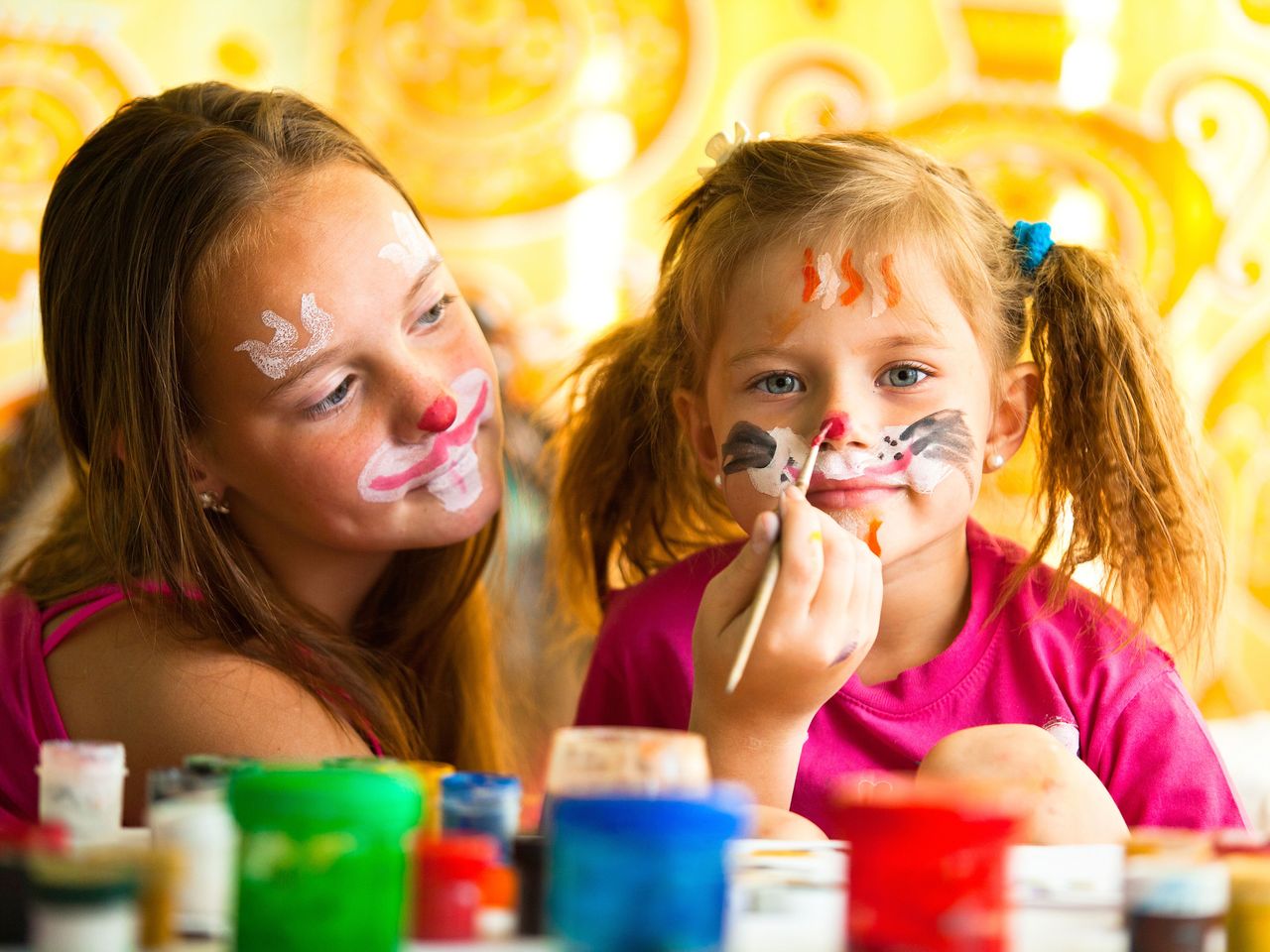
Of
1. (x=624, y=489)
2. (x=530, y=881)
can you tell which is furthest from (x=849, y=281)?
(x=530, y=881)

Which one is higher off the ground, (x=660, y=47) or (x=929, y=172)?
(x=660, y=47)

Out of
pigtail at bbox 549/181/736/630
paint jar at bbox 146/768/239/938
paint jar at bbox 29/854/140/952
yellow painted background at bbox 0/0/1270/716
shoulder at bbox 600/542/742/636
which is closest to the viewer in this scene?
paint jar at bbox 29/854/140/952

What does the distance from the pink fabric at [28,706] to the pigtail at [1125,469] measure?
73 cm

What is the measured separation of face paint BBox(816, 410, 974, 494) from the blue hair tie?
0.78 ft

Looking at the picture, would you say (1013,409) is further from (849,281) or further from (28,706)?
(28,706)

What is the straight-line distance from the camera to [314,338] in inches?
50.8

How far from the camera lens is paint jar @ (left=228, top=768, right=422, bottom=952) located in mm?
567

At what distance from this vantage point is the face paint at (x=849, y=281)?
4.01 feet

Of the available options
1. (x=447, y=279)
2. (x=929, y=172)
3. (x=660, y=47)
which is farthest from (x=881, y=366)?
(x=660, y=47)

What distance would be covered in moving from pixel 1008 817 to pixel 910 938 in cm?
6

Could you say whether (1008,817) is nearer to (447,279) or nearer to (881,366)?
(881,366)

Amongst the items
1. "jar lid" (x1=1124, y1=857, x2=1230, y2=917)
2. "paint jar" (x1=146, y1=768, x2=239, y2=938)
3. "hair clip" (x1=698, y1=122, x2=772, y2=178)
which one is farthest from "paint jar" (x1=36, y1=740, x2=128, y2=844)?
"hair clip" (x1=698, y1=122, x2=772, y2=178)

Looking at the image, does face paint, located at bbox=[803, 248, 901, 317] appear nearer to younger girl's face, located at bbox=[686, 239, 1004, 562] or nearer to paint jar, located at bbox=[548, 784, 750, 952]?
younger girl's face, located at bbox=[686, 239, 1004, 562]

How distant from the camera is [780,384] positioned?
1242 millimetres
